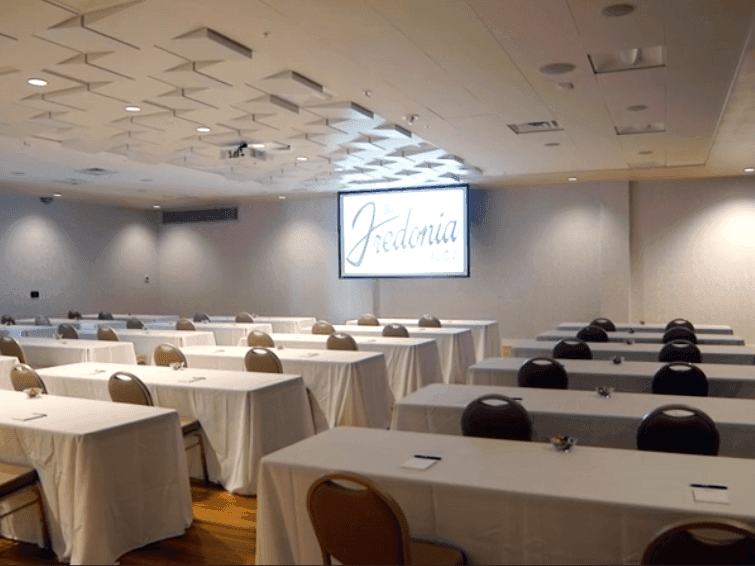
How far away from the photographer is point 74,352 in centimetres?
772

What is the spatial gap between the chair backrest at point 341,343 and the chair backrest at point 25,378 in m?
3.29

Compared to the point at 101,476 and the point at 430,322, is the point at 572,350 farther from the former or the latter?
the point at 101,476

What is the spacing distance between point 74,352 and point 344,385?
3565mm

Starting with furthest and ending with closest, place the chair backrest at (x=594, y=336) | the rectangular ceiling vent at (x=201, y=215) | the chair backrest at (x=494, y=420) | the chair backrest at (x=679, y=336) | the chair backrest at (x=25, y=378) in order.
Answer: the rectangular ceiling vent at (x=201, y=215) < the chair backrest at (x=594, y=336) < the chair backrest at (x=679, y=336) < the chair backrest at (x=25, y=378) < the chair backrest at (x=494, y=420)

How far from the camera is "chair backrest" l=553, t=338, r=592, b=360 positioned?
6.70m

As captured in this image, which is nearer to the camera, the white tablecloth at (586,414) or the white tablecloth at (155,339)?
the white tablecloth at (586,414)

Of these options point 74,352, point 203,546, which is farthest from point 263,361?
point 74,352

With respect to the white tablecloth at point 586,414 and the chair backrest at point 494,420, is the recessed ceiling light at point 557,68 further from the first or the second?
the chair backrest at point 494,420

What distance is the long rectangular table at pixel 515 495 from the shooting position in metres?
2.37

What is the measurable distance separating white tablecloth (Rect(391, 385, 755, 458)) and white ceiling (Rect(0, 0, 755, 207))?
2.54m

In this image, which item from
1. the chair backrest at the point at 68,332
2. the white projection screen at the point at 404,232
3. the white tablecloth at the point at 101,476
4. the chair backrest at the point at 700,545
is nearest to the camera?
the chair backrest at the point at 700,545

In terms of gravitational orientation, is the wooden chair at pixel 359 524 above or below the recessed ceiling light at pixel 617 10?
below

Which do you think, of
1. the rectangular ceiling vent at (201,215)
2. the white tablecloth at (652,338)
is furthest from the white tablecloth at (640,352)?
the rectangular ceiling vent at (201,215)

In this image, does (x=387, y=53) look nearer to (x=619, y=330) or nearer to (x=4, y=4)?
(x=4, y=4)
